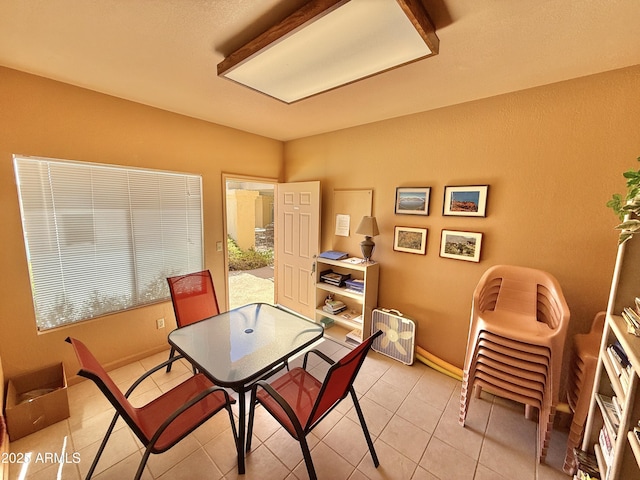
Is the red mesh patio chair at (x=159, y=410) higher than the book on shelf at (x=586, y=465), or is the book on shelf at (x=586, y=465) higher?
the red mesh patio chair at (x=159, y=410)

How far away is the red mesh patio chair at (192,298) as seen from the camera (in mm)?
2150

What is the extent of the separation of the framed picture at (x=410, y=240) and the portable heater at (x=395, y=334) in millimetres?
703

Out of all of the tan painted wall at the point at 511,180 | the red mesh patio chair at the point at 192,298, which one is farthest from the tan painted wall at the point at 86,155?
the tan painted wall at the point at 511,180

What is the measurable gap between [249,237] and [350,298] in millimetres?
5435

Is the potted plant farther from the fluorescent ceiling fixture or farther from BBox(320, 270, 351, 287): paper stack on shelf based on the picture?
BBox(320, 270, 351, 287): paper stack on shelf

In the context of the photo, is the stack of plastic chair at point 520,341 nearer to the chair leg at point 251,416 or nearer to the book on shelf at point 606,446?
the book on shelf at point 606,446

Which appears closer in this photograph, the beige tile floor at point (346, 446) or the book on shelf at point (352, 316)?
the beige tile floor at point (346, 446)

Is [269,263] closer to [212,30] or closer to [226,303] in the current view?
[226,303]

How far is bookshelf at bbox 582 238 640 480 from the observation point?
3.35 feet

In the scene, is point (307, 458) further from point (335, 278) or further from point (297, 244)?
point (297, 244)

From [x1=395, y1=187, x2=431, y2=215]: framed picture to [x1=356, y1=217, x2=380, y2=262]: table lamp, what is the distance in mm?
292

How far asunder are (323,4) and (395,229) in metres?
2.03

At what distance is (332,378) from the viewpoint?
1.19 metres

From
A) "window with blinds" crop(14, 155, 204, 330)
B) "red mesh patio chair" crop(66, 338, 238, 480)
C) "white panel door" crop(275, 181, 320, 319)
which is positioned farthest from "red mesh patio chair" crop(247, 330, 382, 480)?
"window with blinds" crop(14, 155, 204, 330)
